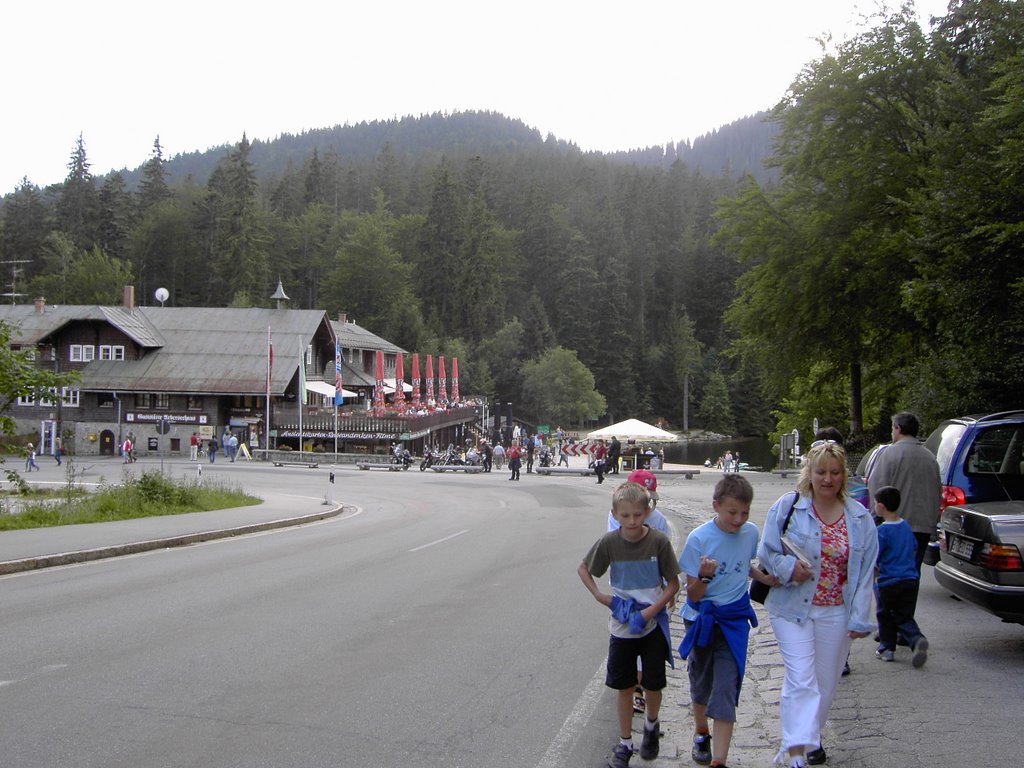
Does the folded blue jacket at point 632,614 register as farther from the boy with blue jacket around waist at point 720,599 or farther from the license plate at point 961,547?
the license plate at point 961,547

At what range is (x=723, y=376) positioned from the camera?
4648 inches

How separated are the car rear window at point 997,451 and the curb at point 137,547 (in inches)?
463

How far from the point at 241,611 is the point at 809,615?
6.28m

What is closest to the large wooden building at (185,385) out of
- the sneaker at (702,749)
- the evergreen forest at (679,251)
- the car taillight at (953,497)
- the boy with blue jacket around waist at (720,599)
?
the evergreen forest at (679,251)

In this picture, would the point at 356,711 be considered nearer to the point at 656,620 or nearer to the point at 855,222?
the point at 656,620

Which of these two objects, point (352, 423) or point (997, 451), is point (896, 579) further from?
point (352, 423)

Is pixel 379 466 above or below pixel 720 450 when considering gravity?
above

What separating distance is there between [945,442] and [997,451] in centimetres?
53

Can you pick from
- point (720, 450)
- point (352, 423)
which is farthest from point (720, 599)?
point (720, 450)

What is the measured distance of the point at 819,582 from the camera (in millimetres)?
5133

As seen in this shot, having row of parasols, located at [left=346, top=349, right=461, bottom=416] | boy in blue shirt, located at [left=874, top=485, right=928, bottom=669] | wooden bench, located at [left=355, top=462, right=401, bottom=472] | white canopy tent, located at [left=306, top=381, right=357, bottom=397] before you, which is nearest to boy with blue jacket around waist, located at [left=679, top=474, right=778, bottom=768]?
boy in blue shirt, located at [left=874, top=485, right=928, bottom=669]

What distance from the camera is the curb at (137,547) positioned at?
41.6 ft

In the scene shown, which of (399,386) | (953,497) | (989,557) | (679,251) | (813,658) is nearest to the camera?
(813,658)

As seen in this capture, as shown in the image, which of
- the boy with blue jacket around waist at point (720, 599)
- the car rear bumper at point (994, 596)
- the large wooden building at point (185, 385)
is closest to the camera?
the boy with blue jacket around waist at point (720, 599)
